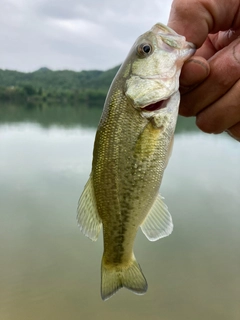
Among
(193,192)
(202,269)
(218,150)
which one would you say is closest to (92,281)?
(202,269)

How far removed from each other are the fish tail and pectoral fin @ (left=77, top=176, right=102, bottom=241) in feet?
0.92

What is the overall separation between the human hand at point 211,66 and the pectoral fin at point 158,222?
68 cm

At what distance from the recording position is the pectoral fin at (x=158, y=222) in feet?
7.15

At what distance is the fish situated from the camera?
1962 millimetres

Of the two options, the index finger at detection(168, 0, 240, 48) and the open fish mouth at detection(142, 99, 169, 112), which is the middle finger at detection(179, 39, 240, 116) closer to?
the index finger at detection(168, 0, 240, 48)

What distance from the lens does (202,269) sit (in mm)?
7410

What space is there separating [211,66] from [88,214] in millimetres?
1285

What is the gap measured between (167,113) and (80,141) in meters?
19.9

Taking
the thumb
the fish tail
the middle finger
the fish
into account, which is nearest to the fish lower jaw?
the fish

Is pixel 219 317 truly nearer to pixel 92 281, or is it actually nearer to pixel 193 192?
pixel 92 281

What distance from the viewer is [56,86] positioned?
92.8 metres

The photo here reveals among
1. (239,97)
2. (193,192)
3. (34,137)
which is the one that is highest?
(239,97)

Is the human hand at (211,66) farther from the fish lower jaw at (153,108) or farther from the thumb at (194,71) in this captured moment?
the fish lower jaw at (153,108)

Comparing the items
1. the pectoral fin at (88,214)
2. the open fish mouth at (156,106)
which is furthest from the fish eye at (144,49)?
the pectoral fin at (88,214)
